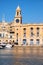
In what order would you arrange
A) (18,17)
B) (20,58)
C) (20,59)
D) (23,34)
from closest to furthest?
(20,59), (20,58), (18,17), (23,34)

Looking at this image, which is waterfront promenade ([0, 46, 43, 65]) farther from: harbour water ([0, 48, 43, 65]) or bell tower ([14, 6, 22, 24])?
bell tower ([14, 6, 22, 24])

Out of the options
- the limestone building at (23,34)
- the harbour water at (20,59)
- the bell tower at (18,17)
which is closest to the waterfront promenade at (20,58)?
the harbour water at (20,59)

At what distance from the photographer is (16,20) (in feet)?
343

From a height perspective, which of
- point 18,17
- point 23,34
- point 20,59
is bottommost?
point 20,59

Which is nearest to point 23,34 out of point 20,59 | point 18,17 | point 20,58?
point 18,17

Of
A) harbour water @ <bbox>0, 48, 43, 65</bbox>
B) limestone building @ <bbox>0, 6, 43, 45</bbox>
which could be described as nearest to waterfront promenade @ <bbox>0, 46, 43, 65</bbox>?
harbour water @ <bbox>0, 48, 43, 65</bbox>

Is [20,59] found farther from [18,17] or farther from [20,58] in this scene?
[18,17]

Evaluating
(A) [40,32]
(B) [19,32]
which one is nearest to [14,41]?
(B) [19,32]

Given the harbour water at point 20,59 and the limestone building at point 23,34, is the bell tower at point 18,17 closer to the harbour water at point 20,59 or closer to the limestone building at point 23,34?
the limestone building at point 23,34

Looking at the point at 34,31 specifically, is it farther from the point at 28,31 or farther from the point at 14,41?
the point at 14,41

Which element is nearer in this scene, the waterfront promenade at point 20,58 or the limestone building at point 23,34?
the waterfront promenade at point 20,58

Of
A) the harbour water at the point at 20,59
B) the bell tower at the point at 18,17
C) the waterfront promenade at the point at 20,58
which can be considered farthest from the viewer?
the bell tower at the point at 18,17

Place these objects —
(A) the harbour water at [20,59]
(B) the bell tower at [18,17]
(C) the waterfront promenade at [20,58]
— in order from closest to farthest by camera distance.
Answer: (A) the harbour water at [20,59]
(C) the waterfront promenade at [20,58]
(B) the bell tower at [18,17]

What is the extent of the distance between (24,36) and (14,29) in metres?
6.56
